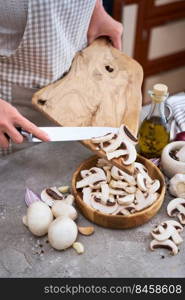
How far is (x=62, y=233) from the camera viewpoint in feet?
2.74

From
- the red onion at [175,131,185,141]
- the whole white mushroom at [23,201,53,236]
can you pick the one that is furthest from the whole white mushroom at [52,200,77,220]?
the red onion at [175,131,185,141]

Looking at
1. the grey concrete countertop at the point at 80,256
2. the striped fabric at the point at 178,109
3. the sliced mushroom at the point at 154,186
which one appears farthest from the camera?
the striped fabric at the point at 178,109

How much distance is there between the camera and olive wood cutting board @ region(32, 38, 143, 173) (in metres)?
1.05

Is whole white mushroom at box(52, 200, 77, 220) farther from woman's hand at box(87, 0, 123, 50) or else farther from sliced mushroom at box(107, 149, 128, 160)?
woman's hand at box(87, 0, 123, 50)

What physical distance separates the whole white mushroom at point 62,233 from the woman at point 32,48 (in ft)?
0.68

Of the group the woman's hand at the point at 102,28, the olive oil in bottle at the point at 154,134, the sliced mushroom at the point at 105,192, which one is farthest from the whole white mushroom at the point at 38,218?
the woman's hand at the point at 102,28

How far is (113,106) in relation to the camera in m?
1.09

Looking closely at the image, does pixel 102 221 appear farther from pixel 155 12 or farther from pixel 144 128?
pixel 155 12

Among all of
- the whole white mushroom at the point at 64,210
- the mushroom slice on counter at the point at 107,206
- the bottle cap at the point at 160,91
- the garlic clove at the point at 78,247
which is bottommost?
the garlic clove at the point at 78,247

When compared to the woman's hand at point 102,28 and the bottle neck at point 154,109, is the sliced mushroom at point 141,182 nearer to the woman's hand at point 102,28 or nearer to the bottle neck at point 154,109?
the bottle neck at point 154,109

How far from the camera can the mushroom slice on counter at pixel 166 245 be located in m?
0.85

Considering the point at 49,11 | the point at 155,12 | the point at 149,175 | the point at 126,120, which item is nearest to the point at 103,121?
the point at 126,120

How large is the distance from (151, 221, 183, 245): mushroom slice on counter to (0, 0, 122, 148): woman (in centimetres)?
31

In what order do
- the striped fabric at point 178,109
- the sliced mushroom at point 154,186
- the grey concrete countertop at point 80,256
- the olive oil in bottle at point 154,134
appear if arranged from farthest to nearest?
the striped fabric at point 178,109
the olive oil in bottle at point 154,134
the sliced mushroom at point 154,186
the grey concrete countertop at point 80,256
